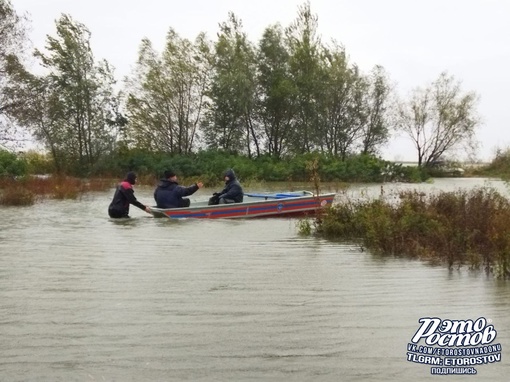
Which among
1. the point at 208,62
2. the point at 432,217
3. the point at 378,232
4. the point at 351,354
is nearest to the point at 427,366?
the point at 351,354

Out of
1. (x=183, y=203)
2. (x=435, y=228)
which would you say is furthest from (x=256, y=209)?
(x=435, y=228)

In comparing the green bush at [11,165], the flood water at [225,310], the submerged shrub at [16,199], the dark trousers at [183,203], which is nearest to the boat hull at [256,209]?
the dark trousers at [183,203]

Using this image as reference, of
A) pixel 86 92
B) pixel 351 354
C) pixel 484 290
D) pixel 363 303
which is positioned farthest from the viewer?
pixel 86 92

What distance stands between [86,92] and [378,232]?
36.8 m

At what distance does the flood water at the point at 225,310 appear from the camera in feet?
16.8

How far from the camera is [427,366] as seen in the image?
16.9 feet

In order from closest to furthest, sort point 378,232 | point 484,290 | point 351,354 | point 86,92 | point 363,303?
point 351,354
point 363,303
point 484,290
point 378,232
point 86,92

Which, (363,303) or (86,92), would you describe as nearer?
(363,303)

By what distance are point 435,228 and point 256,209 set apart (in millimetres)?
7127

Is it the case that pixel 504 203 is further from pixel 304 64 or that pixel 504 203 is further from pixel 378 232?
pixel 304 64

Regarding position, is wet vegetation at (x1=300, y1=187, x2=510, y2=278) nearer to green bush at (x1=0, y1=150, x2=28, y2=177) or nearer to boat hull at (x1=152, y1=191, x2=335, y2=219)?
boat hull at (x1=152, y1=191, x2=335, y2=219)

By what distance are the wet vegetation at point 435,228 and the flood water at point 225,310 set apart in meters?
0.48

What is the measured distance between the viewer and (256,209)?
1858cm

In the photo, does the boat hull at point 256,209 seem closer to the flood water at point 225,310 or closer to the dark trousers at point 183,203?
the dark trousers at point 183,203
